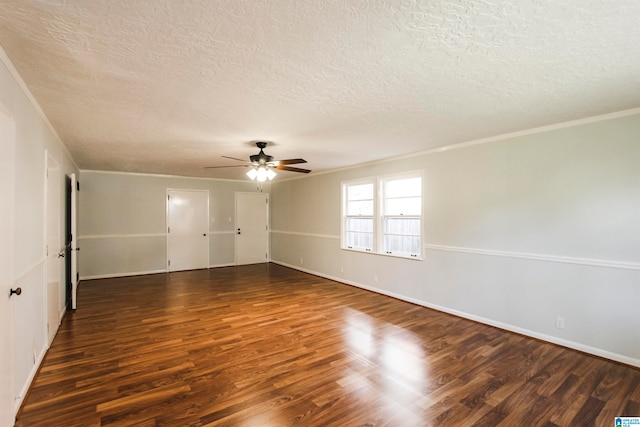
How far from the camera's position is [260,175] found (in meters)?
4.09

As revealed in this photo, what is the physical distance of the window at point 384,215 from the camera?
477cm

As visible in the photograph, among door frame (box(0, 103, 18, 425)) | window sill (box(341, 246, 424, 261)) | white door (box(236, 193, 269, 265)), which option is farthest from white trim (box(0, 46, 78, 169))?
white door (box(236, 193, 269, 265))

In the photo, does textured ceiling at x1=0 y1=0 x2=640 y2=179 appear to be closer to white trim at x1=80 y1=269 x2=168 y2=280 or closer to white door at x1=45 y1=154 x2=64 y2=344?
white door at x1=45 y1=154 x2=64 y2=344

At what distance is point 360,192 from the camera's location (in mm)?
5820

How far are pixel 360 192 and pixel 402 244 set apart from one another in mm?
1405

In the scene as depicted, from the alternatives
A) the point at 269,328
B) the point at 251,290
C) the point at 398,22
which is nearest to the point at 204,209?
the point at 251,290

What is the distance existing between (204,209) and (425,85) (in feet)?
21.8

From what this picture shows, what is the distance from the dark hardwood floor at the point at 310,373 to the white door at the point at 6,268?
345 mm

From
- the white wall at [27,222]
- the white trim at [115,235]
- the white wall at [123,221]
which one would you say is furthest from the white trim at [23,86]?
the white trim at [115,235]

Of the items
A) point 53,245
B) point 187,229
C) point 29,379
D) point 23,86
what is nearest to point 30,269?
point 29,379

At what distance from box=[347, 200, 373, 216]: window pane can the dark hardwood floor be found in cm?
194

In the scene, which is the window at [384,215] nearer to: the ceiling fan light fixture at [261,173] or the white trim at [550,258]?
the white trim at [550,258]

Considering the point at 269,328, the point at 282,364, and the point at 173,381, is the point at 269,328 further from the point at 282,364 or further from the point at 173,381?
the point at 173,381

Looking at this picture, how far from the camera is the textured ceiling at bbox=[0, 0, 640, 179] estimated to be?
56.1 inches
